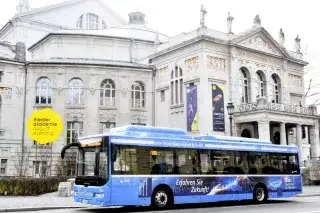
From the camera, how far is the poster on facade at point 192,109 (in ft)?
120

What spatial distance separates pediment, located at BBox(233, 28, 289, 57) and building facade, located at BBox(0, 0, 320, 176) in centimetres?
10

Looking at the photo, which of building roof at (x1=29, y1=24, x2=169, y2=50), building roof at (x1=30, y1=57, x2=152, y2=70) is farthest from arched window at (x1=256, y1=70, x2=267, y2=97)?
building roof at (x1=29, y1=24, x2=169, y2=50)

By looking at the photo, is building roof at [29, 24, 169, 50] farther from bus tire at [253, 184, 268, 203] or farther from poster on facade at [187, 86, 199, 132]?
bus tire at [253, 184, 268, 203]

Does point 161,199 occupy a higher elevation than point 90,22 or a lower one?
lower

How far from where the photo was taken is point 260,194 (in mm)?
20156

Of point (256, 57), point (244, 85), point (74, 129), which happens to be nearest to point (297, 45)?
point (256, 57)

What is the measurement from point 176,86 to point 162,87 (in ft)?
7.07

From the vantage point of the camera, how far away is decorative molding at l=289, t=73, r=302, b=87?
4525 centimetres

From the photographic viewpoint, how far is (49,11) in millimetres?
53188

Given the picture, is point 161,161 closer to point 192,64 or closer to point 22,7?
point 192,64

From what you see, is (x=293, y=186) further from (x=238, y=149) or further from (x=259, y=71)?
(x=259, y=71)

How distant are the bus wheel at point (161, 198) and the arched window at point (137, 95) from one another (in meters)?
A: 25.2

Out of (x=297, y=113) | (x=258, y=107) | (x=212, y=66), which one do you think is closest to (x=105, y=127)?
(x=212, y=66)

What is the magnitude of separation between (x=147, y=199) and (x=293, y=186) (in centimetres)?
921
